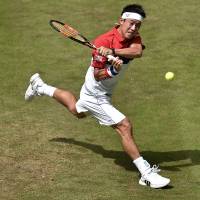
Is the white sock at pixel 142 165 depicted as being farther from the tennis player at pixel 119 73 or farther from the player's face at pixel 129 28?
the player's face at pixel 129 28

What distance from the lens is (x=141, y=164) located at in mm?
11359

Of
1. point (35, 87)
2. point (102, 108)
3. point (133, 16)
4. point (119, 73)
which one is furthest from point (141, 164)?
point (35, 87)

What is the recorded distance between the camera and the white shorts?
1171 cm

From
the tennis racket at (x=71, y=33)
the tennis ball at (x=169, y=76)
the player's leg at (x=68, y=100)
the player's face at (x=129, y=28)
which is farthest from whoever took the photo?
the tennis ball at (x=169, y=76)

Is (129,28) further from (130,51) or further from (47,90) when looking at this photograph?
(47,90)

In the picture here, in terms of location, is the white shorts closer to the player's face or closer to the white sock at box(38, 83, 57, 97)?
the white sock at box(38, 83, 57, 97)

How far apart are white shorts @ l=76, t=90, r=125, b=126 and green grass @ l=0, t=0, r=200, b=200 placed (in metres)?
0.89

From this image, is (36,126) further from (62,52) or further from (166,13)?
(166,13)

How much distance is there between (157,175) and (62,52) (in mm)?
7375

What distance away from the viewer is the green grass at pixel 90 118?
11328 millimetres

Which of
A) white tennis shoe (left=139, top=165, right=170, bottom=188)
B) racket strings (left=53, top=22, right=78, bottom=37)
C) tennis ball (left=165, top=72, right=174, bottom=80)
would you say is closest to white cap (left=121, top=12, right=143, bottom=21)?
racket strings (left=53, top=22, right=78, bottom=37)

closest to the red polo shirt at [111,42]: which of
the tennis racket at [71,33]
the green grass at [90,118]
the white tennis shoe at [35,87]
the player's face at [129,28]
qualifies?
the player's face at [129,28]

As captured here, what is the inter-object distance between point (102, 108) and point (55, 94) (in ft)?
4.72

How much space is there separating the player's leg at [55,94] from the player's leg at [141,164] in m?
1.29
